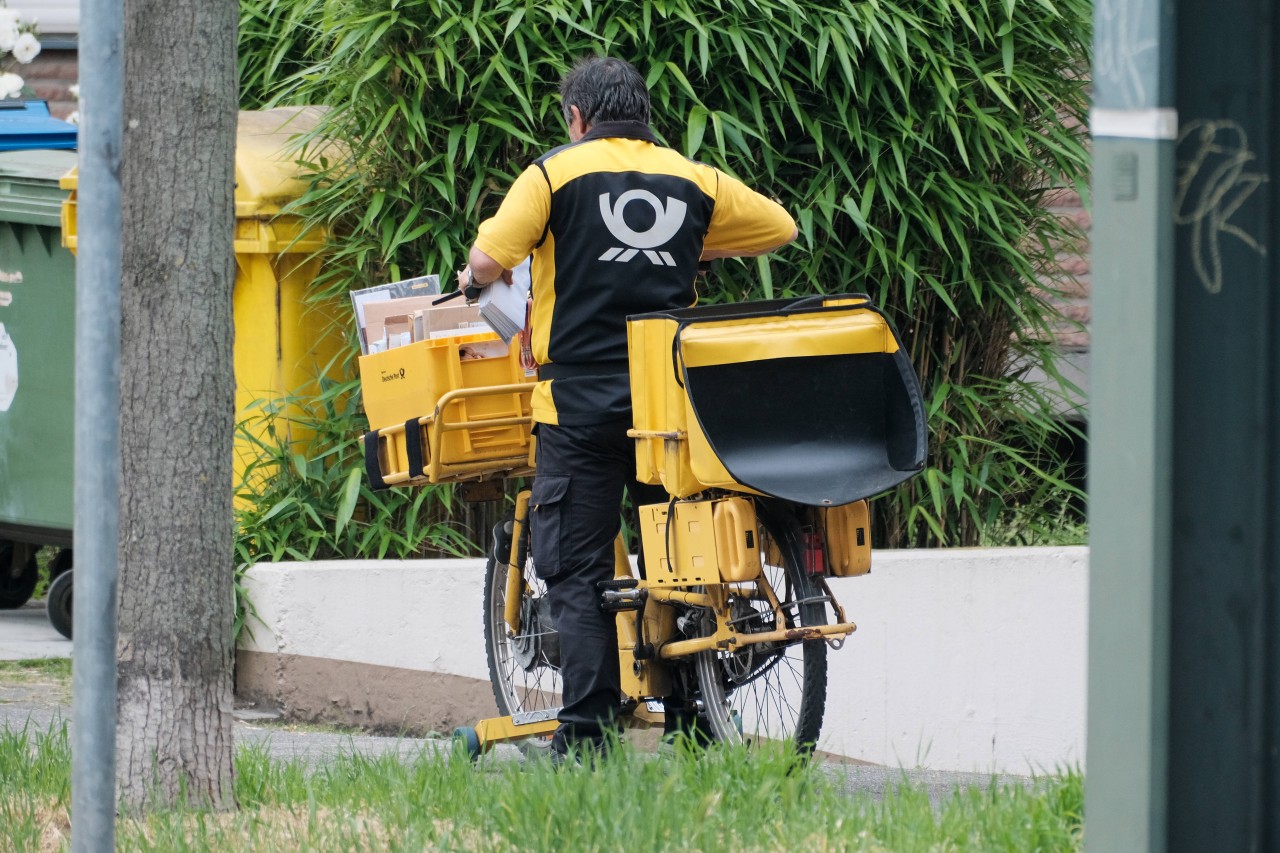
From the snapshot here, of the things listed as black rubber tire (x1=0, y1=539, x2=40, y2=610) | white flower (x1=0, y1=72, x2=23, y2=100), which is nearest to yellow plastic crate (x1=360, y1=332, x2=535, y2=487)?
black rubber tire (x1=0, y1=539, x2=40, y2=610)

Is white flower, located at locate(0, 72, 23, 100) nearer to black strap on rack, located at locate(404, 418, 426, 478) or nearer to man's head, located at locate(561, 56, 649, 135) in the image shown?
black strap on rack, located at locate(404, 418, 426, 478)

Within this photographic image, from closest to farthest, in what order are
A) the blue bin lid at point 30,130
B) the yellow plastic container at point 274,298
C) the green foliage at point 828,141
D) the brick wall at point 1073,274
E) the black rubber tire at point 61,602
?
1. the green foliage at point 828,141
2. the yellow plastic container at point 274,298
3. the black rubber tire at point 61,602
4. the brick wall at point 1073,274
5. the blue bin lid at point 30,130

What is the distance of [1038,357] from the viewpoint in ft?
22.2

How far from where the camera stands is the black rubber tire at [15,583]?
7676 mm

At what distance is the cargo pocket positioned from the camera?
14.6 ft

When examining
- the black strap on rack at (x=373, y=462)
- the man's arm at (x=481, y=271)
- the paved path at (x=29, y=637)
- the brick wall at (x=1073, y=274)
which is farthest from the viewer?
the brick wall at (x=1073, y=274)

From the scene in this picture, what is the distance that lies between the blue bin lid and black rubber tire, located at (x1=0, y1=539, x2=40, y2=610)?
5.74ft

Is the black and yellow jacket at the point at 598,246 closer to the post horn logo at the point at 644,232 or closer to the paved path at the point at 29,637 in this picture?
the post horn logo at the point at 644,232

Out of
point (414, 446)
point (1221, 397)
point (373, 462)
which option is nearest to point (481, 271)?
point (414, 446)

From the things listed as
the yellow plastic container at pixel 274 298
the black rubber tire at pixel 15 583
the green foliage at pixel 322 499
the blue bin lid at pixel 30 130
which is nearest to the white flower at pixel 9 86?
the blue bin lid at pixel 30 130

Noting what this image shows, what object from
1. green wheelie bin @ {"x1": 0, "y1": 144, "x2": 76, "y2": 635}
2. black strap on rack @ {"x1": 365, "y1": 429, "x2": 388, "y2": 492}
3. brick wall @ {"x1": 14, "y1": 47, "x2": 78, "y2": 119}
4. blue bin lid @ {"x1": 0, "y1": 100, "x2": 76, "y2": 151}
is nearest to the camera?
black strap on rack @ {"x1": 365, "y1": 429, "x2": 388, "y2": 492}

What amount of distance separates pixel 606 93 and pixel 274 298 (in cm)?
255

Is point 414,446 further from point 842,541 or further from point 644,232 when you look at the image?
point 842,541

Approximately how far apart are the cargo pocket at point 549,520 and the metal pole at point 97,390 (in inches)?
64.5
